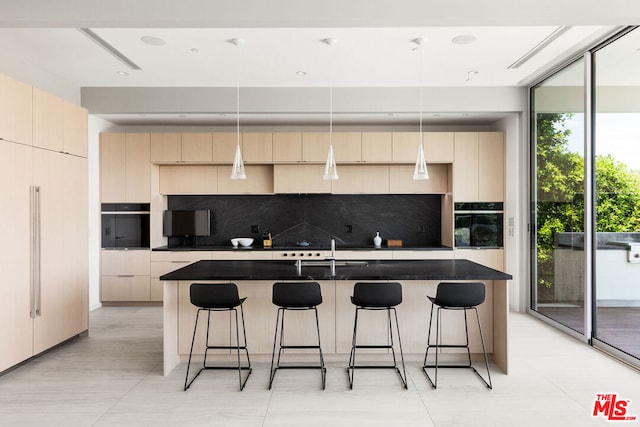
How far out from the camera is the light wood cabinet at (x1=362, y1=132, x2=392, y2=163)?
615 centimetres

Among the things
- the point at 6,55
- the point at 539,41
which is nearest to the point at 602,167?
the point at 539,41

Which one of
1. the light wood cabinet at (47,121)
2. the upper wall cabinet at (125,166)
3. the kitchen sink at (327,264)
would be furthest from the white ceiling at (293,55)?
the kitchen sink at (327,264)

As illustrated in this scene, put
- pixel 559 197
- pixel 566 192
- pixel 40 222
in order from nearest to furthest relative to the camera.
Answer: pixel 40 222
pixel 566 192
pixel 559 197

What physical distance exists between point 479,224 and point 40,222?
5266mm

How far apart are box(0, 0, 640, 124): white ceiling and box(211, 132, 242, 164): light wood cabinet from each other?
270mm

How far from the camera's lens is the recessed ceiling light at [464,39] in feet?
13.2

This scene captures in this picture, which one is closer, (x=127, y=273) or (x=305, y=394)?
(x=305, y=394)

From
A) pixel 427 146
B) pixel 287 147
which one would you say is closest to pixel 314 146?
pixel 287 147

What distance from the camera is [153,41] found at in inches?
161

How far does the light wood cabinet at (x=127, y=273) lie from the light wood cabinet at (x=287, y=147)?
7.61 ft

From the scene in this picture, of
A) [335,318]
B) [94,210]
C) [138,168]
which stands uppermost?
[138,168]

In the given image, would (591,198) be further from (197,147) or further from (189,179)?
(189,179)

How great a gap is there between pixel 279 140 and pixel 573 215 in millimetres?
3755

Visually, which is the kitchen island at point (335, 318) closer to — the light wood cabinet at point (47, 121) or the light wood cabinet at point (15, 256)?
the light wood cabinet at point (15, 256)
